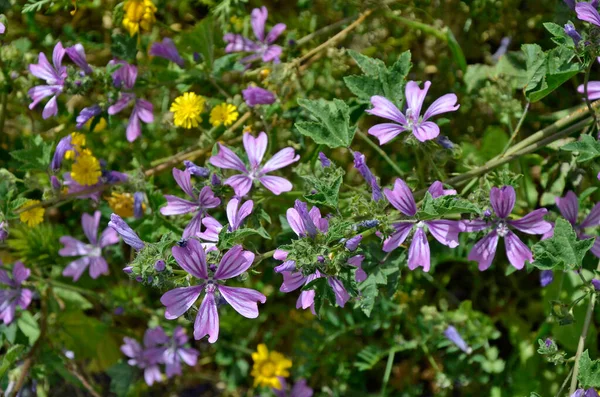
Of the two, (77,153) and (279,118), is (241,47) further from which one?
(77,153)

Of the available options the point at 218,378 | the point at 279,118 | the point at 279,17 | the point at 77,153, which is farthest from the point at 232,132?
the point at 218,378

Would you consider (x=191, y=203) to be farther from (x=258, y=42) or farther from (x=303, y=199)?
(x=258, y=42)

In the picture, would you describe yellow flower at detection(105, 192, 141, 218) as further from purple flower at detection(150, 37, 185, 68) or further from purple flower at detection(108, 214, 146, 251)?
purple flower at detection(108, 214, 146, 251)

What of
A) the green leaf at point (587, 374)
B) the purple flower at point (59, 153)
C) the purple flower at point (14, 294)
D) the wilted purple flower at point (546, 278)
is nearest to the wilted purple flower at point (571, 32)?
the wilted purple flower at point (546, 278)

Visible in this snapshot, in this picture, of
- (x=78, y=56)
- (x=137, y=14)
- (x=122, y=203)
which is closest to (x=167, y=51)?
(x=137, y=14)

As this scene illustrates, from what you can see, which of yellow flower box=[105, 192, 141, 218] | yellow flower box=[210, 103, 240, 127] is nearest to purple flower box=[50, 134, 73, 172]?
yellow flower box=[105, 192, 141, 218]

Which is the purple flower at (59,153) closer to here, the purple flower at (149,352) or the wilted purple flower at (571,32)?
the purple flower at (149,352)
